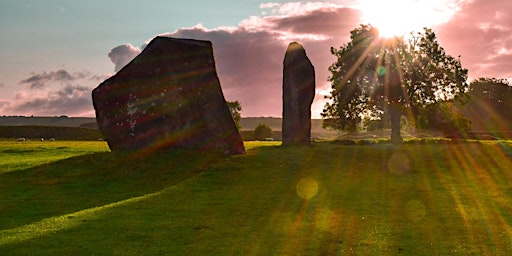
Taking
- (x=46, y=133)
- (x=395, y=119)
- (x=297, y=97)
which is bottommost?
(x=46, y=133)

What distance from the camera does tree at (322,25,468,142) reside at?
53.0m

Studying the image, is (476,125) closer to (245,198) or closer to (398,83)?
(398,83)

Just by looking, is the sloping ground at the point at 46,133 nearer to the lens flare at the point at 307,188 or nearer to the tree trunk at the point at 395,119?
the tree trunk at the point at 395,119

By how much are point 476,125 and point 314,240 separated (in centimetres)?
9947

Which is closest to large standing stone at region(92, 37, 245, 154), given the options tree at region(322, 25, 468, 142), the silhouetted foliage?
tree at region(322, 25, 468, 142)

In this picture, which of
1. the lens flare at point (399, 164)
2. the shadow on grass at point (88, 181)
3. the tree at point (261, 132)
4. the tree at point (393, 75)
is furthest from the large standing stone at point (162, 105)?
the tree at point (261, 132)

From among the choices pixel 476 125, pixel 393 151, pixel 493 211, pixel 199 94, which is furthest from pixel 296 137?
pixel 476 125

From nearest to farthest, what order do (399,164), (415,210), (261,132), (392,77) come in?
(415,210) < (399,164) < (392,77) < (261,132)

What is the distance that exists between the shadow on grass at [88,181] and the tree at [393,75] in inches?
1237

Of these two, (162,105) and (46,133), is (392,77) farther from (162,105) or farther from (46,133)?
(46,133)

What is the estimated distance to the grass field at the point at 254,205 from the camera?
10.9 meters

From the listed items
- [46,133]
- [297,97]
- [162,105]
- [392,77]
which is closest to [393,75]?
[392,77]

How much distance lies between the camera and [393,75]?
174ft

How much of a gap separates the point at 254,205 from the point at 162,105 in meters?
12.8
